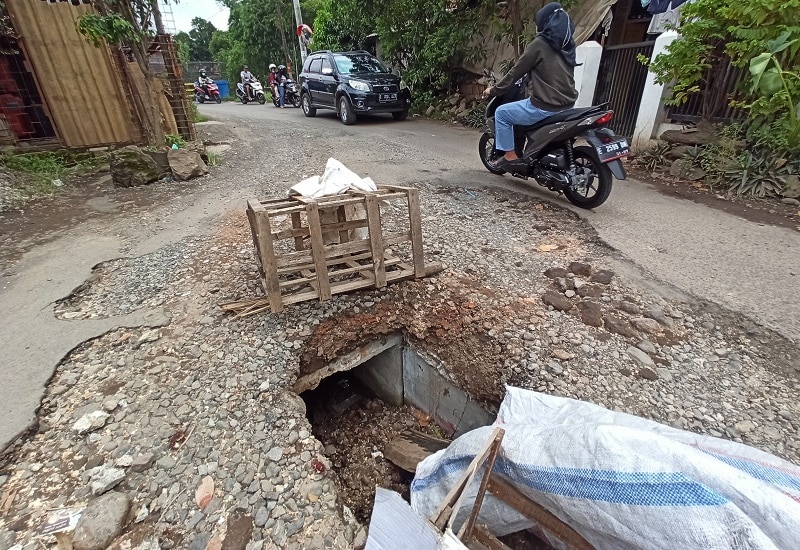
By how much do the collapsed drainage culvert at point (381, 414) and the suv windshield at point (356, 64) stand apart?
8.47 m

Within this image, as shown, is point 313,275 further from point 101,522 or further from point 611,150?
point 611,150

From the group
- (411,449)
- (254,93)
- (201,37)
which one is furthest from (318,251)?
(201,37)

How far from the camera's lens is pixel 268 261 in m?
2.48

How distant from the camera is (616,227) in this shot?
380cm

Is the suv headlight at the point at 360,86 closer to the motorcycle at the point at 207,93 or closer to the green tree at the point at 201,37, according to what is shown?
the motorcycle at the point at 207,93

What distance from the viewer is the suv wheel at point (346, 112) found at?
945 centimetres

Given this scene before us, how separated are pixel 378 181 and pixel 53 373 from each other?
12.8ft

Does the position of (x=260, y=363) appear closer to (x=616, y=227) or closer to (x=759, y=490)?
(x=759, y=490)

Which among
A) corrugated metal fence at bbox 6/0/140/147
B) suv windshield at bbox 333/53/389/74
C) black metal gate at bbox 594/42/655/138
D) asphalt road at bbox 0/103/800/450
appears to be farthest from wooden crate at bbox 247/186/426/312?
suv windshield at bbox 333/53/389/74

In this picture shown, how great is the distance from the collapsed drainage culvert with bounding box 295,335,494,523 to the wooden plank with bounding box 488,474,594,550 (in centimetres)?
92

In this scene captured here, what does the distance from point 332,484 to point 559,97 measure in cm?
392

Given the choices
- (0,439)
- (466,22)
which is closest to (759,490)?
(0,439)

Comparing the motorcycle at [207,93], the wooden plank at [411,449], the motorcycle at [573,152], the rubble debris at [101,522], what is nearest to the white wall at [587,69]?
the motorcycle at [573,152]

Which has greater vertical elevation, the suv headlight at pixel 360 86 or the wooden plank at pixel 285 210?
the suv headlight at pixel 360 86
